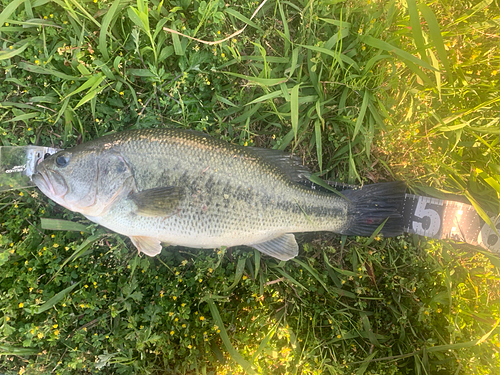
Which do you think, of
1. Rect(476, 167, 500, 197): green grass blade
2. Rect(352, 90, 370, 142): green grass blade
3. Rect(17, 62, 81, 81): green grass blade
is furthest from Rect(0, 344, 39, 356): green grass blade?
Rect(476, 167, 500, 197): green grass blade

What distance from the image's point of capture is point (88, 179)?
92.0 inches

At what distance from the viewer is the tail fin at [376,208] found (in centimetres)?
272

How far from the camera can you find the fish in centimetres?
233

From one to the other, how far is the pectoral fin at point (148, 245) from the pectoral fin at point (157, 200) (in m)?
0.28

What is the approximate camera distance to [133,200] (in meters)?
2.33

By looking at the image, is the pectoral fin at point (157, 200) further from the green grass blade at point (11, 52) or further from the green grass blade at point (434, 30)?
the green grass blade at point (434, 30)

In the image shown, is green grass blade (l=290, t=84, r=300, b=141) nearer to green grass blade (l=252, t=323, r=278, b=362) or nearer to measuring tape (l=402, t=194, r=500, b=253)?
measuring tape (l=402, t=194, r=500, b=253)

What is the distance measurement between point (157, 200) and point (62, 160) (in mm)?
882

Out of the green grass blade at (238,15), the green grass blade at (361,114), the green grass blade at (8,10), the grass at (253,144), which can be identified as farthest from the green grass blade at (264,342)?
the green grass blade at (8,10)

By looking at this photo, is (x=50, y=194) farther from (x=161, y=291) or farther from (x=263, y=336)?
(x=263, y=336)

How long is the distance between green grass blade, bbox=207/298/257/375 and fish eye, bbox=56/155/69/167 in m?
1.71

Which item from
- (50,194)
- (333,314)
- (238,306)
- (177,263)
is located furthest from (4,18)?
(333,314)

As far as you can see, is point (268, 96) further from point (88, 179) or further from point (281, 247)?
point (88, 179)

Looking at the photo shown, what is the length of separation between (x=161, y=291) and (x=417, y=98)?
120 inches
